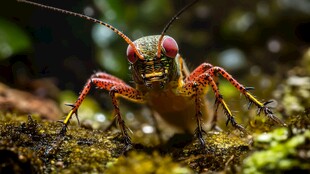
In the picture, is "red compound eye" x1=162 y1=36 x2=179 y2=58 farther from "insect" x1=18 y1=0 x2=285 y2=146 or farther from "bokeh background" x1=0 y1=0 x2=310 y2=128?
"bokeh background" x1=0 y1=0 x2=310 y2=128

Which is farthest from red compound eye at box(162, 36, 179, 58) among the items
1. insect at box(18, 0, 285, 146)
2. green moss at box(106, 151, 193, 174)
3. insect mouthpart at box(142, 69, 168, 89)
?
green moss at box(106, 151, 193, 174)

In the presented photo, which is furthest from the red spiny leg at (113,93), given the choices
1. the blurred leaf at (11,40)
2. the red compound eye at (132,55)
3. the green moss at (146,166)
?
the blurred leaf at (11,40)

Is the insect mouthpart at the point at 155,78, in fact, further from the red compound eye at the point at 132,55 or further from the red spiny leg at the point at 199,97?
the red spiny leg at the point at 199,97

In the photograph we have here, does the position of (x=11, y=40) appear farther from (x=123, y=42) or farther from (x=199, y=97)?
(x=199, y=97)

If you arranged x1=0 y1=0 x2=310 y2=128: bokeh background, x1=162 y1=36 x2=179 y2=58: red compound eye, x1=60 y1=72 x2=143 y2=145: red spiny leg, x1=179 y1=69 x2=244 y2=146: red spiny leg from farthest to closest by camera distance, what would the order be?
x1=0 y1=0 x2=310 y2=128: bokeh background → x1=162 y1=36 x2=179 y2=58: red compound eye → x1=60 y1=72 x2=143 y2=145: red spiny leg → x1=179 y1=69 x2=244 y2=146: red spiny leg

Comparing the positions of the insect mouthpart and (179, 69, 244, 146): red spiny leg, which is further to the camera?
the insect mouthpart

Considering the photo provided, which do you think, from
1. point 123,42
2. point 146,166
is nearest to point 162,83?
point 146,166

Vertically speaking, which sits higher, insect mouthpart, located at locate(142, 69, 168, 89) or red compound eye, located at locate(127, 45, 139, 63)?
red compound eye, located at locate(127, 45, 139, 63)
